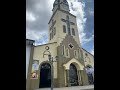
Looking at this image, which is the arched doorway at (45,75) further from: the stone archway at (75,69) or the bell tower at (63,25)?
the bell tower at (63,25)

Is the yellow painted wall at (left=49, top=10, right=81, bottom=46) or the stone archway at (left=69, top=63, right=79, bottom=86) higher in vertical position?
the yellow painted wall at (left=49, top=10, right=81, bottom=46)

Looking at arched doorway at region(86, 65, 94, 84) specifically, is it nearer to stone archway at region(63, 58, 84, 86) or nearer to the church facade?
the church facade

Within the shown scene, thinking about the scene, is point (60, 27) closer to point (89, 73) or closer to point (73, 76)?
point (73, 76)

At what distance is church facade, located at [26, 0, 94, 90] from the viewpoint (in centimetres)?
1463

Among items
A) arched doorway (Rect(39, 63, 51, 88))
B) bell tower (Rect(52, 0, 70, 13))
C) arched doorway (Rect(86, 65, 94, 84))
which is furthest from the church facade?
bell tower (Rect(52, 0, 70, 13))

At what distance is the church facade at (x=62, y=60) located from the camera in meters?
14.6

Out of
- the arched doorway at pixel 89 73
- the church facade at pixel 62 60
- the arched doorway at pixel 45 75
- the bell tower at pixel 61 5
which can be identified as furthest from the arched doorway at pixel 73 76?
the bell tower at pixel 61 5

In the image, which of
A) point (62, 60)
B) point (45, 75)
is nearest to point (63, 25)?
point (62, 60)

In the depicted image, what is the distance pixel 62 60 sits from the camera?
624 inches
